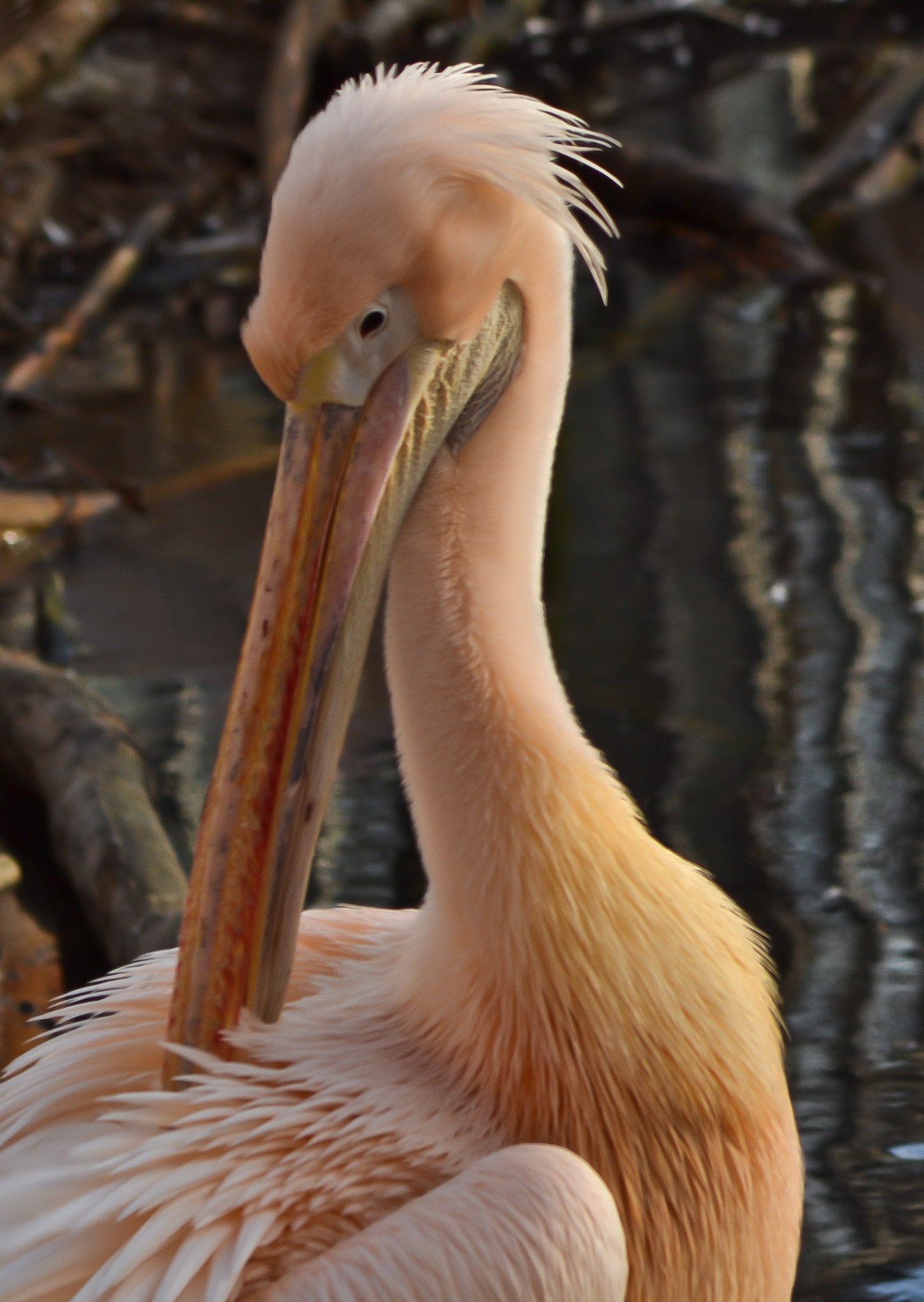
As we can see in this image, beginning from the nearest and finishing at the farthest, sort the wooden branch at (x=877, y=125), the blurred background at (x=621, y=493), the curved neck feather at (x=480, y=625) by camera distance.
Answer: the curved neck feather at (x=480, y=625)
the blurred background at (x=621, y=493)
the wooden branch at (x=877, y=125)

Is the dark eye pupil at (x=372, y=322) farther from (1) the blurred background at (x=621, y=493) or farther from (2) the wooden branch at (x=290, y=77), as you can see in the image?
(2) the wooden branch at (x=290, y=77)

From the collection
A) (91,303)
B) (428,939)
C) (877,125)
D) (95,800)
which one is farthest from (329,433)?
(877,125)

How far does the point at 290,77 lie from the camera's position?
23.8 feet

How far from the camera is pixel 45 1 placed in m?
3.49

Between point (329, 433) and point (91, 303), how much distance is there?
15.8ft

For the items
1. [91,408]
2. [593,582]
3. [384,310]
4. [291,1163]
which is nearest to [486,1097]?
[291,1163]

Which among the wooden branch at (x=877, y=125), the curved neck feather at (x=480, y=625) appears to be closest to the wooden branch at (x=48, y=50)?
the wooden branch at (x=877, y=125)

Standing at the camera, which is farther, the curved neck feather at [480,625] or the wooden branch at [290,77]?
the wooden branch at [290,77]

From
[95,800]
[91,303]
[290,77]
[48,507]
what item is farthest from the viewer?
[290,77]

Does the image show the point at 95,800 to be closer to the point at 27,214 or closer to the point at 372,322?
the point at 372,322

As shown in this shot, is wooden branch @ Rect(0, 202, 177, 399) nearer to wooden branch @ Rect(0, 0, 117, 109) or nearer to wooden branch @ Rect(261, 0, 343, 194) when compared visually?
wooden branch @ Rect(261, 0, 343, 194)

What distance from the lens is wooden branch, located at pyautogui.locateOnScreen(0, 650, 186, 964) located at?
102 inches

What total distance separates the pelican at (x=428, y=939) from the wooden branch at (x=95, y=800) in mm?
862

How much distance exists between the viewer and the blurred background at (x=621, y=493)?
110 inches
